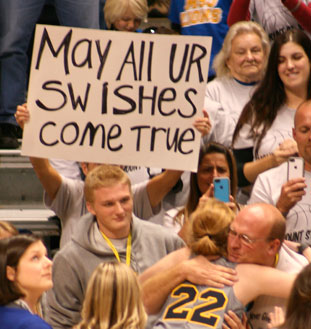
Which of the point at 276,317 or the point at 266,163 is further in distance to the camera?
A: the point at 266,163

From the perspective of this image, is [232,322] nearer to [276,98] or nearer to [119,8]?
[276,98]

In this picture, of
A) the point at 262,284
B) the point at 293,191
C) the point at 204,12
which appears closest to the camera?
the point at 262,284

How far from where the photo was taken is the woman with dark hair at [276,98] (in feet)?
20.7

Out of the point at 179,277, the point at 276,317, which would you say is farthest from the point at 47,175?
the point at 276,317

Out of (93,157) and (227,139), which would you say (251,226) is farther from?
(227,139)

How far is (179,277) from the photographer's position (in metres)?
4.70

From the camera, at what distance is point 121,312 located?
4305 millimetres

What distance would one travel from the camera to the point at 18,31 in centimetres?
702

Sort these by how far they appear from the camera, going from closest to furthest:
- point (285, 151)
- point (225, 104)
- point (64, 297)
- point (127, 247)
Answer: point (64, 297), point (127, 247), point (285, 151), point (225, 104)

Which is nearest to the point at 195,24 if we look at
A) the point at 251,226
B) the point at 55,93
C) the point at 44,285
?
the point at 55,93

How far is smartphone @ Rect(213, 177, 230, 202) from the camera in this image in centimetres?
550

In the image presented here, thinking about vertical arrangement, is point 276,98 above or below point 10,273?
above

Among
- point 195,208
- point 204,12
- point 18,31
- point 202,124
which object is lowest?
point 195,208

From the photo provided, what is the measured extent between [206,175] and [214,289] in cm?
143
